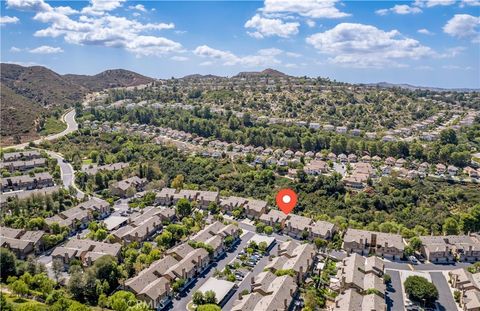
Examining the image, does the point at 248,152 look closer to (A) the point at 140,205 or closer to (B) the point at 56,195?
(A) the point at 140,205

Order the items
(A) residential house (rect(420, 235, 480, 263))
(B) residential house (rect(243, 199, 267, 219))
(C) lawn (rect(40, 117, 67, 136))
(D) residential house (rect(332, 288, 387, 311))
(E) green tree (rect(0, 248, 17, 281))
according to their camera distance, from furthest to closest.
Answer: (C) lawn (rect(40, 117, 67, 136)) → (B) residential house (rect(243, 199, 267, 219)) → (A) residential house (rect(420, 235, 480, 263)) → (E) green tree (rect(0, 248, 17, 281)) → (D) residential house (rect(332, 288, 387, 311))

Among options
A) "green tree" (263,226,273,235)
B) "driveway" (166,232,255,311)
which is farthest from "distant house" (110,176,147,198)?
"green tree" (263,226,273,235)

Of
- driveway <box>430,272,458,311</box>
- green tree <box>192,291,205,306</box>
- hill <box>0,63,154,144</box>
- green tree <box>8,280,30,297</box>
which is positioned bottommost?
driveway <box>430,272,458,311</box>

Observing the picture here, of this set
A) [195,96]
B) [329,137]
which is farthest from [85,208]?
[195,96]

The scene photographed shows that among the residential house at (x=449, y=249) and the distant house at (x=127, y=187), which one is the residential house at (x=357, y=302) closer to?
the residential house at (x=449, y=249)

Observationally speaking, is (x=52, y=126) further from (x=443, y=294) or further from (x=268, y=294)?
(x=443, y=294)

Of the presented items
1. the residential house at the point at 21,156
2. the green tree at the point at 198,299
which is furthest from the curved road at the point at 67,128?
the green tree at the point at 198,299

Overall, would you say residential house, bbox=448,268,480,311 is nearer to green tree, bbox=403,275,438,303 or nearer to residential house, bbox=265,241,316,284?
green tree, bbox=403,275,438,303
